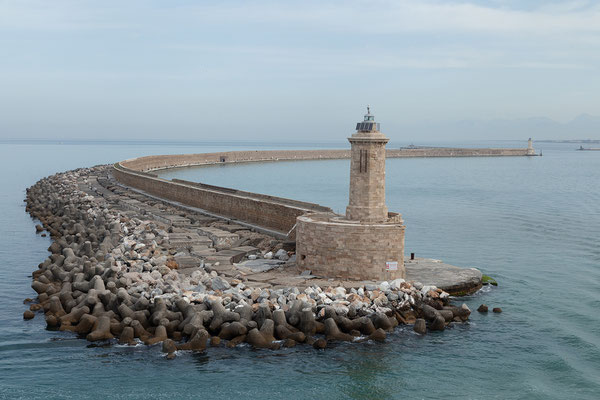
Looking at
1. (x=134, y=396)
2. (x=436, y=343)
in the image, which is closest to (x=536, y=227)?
(x=436, y=343)

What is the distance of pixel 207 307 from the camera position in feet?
46.7

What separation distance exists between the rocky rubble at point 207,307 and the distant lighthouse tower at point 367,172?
7.33 ft

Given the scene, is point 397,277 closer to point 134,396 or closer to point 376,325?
point 376,325

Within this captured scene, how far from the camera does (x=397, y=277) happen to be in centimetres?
1616

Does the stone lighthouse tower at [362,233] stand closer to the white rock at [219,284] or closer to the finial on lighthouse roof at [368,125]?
the finial on lighthouse roof at [368,125]

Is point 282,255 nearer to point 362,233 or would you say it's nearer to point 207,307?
point 362,233

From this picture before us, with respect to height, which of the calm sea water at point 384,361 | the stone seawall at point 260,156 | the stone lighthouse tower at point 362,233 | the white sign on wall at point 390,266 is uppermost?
the stone lighthouse tower at point 362,233

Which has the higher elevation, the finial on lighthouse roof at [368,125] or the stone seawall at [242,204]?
the finial on lighthouse roof at [368,125]

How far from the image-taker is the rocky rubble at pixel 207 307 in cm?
1334

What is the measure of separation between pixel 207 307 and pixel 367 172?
17.9 feet

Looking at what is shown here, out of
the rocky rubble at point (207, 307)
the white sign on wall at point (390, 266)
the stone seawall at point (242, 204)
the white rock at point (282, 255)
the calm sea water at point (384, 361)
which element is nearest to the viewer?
the calm sea water at point (384, 361)

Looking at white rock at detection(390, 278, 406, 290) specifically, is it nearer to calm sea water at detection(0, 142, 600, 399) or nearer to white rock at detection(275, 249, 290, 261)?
calm sea water at detection(0, 142, 600, 399)

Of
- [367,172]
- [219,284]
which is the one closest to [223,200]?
[367,172]

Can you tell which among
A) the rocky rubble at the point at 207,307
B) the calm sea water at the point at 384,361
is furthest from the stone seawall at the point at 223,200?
the calm sea water at the point at 384,361
